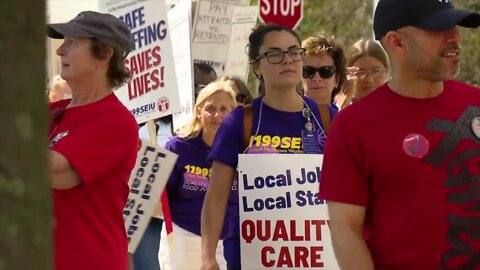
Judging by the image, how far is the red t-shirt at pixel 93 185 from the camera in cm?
495

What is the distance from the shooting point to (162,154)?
645 cm

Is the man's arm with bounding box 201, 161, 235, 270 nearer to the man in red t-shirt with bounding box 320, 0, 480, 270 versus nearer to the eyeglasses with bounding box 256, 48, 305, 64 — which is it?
the eyeglasses with bounding box 256, 48, 305, 64

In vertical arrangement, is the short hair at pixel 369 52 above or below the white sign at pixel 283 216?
above

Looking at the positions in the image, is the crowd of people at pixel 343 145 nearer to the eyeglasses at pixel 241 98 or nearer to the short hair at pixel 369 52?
the short hair at pixel 369 52

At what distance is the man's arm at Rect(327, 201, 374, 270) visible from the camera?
4.13m

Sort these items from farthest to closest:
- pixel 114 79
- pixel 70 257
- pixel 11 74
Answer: pixel 114 79, pixel 70 257, pixel 11 74

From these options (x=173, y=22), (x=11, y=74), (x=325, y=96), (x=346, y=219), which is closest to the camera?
(x=11, y=74)

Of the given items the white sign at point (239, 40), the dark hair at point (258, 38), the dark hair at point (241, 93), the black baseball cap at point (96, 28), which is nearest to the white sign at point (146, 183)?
the dark hair at point (258, 38)

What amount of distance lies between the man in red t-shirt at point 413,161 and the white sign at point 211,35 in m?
7.35

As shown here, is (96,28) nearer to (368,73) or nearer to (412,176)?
(412,176)

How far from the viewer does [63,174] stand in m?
4.87

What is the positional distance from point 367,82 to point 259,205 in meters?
2.28

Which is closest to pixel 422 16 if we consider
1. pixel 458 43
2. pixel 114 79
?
pixel 458 43

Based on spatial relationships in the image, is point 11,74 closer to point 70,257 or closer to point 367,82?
point 70,257
